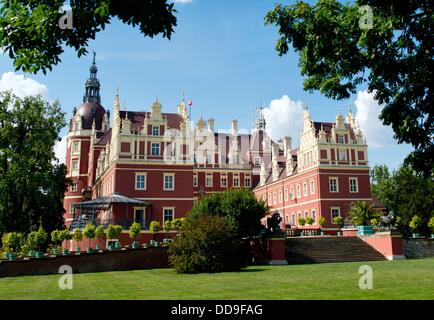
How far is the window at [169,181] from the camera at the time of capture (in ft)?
139

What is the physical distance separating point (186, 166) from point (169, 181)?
235 cm

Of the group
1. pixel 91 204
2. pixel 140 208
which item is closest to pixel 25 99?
pixel 91 204

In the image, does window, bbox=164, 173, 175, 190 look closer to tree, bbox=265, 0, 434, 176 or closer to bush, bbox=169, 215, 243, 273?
bush, bbox=169, 215, 243, 273

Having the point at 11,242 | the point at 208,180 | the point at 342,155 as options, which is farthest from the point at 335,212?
the point at 11,242

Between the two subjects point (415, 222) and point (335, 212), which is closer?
point (415, 222)

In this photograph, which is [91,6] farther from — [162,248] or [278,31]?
[162,248]

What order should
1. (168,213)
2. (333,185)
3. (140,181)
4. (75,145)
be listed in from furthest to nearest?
1. (75,145)
2. (333,185)
3. (168,213)
4. (140,181)

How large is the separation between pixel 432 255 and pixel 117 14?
3527 cm

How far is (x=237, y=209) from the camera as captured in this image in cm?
2870

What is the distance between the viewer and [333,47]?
10.8m

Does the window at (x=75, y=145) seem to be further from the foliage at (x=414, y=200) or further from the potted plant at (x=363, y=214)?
the foliage at (x=414, y=200)

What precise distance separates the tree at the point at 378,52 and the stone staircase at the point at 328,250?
19.0 m

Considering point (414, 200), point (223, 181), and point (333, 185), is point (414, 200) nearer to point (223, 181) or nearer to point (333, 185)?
point (333, 185)

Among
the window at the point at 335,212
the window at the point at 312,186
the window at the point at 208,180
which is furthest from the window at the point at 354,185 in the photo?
the window at the point at 208,180
